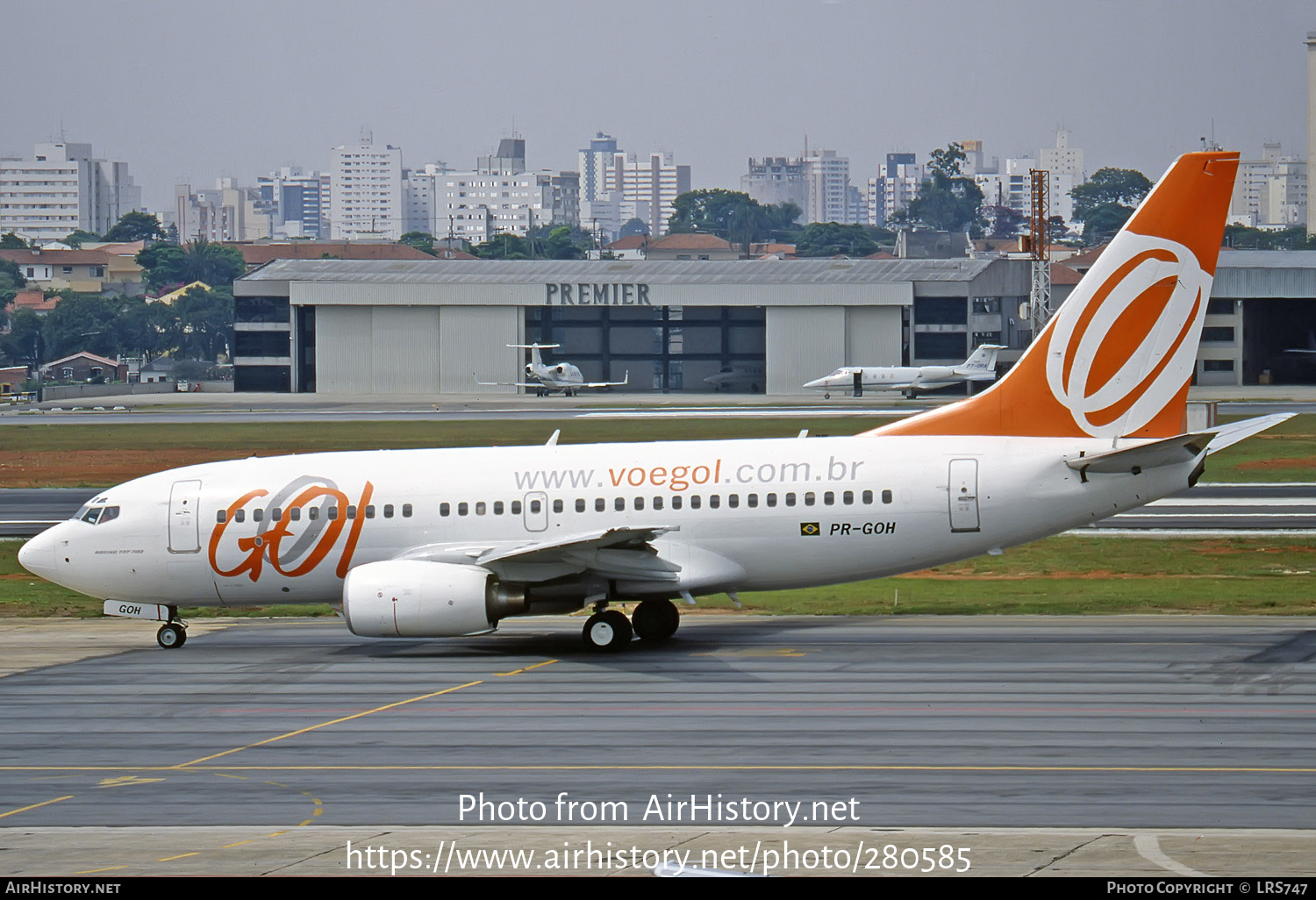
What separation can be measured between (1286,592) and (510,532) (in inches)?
710

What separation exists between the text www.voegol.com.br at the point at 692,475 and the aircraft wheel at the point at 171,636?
26.3 ft

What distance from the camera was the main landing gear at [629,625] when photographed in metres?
30.2

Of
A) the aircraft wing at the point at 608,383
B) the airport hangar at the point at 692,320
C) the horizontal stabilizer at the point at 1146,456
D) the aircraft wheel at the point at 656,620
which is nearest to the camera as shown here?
the horizontal stabilizer at the point at 1146,456

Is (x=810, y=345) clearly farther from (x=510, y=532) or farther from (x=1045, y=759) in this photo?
(x=1045, y=759)

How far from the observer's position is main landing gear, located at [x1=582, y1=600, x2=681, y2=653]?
98.9 ft

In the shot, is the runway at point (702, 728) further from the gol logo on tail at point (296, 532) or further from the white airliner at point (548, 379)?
the white airliner at point (548, 379)

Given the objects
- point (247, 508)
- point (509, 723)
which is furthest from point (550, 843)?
point (247, 508)

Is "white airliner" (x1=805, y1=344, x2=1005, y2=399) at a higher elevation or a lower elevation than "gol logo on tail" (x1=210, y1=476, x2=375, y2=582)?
lower

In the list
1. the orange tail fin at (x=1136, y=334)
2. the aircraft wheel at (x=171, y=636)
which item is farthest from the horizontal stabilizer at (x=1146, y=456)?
the aircraft wheel at (x=171, y=636)

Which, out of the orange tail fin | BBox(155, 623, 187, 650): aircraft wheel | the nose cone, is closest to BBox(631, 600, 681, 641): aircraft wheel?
the orange tail fin

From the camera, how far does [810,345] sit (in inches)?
5482

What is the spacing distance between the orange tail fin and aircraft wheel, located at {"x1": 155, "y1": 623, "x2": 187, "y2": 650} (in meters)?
17.2

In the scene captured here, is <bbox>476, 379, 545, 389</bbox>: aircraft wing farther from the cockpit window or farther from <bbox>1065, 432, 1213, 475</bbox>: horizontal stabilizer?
<bbox>1065, 432, 1213, 475</bbox>: horizontal stabilizer

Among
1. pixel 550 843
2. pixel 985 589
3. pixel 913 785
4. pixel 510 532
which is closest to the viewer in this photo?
pixel 550 843
